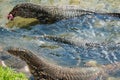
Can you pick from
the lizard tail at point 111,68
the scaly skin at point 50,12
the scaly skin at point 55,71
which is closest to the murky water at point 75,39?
the scaly skin at point 50,12

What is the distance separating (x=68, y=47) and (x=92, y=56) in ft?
2.92

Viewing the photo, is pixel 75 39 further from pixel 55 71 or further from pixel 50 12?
pixel 55 71

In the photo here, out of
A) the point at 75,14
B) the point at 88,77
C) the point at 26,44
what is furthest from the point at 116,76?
the point at 75,14

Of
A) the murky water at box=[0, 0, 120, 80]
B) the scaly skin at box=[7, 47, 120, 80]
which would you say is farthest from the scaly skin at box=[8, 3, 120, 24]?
the scaly skin at box=[7, 47, 120, 80]

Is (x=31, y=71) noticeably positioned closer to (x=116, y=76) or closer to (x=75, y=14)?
(x=116, y=76)

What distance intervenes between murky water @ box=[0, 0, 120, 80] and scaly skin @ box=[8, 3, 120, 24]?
0.20 meters

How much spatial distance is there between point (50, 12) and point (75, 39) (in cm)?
217

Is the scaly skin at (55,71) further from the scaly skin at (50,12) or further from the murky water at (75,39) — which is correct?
the scaly skin at (50,12)

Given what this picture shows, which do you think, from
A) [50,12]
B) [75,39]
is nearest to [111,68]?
[75,39]

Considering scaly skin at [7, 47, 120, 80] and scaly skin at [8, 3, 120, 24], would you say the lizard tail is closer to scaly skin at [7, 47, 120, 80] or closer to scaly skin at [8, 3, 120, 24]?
scaly skin at [7, 47, 120, 80]

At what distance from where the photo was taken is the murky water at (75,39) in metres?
10.7

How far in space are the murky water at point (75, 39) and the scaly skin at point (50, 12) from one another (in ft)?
0.64

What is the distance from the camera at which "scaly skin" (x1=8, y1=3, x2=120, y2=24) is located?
13172 millimetres

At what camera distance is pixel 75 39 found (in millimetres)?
11500
